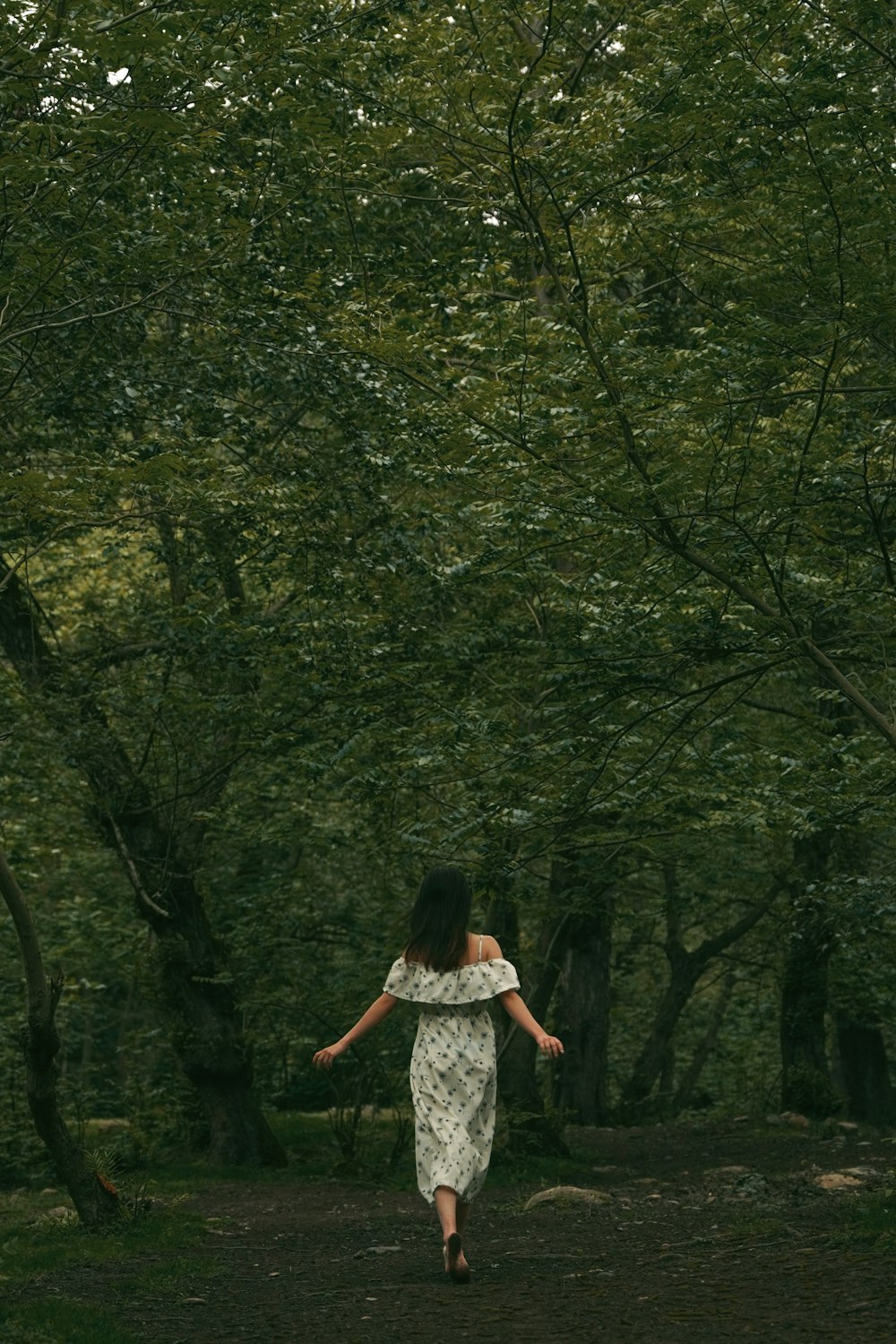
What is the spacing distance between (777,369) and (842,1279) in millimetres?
4646

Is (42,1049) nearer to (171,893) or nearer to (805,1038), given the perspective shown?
(171,893)

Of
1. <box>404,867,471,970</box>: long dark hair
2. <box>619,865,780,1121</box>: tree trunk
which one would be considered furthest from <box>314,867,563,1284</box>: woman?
<box>619,865,780,1121</box>: tree trunk

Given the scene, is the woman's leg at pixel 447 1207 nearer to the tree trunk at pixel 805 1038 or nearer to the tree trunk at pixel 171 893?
the tree trunk at pixel 171 893

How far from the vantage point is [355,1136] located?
16312 millimetres

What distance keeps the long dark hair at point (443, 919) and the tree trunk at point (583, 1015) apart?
12.0 m

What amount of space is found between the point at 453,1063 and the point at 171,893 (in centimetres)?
991

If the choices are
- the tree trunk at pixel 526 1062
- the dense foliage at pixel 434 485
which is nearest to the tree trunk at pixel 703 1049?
the dense foliage at pixel 434 485

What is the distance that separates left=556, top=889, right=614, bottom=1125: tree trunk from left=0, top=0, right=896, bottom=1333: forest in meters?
0.08

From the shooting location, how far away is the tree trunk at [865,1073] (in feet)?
76.1

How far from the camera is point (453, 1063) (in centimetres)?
727

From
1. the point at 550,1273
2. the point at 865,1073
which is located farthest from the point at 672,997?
the point at 550,1273

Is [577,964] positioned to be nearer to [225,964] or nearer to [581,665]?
[225,964]

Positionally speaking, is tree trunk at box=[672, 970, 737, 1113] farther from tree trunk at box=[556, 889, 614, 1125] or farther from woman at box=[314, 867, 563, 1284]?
woman at box=[314, 867, 563, 1284]

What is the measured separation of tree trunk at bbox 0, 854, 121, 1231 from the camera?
8.17m
